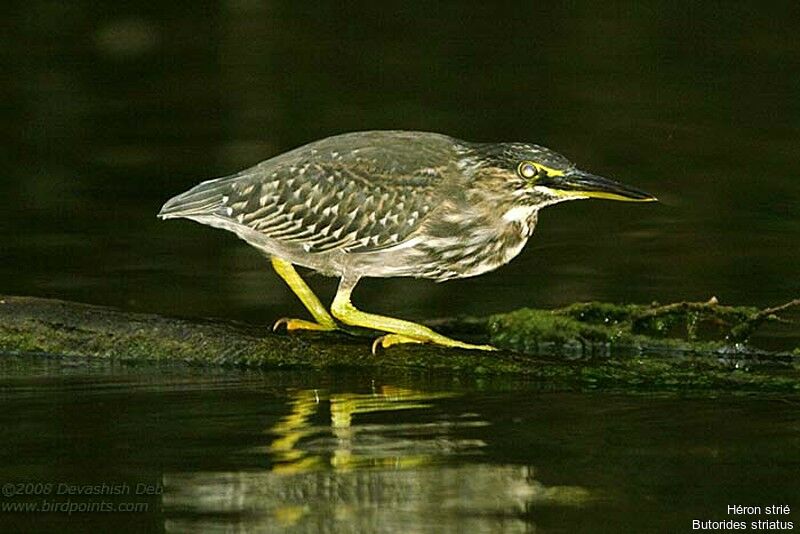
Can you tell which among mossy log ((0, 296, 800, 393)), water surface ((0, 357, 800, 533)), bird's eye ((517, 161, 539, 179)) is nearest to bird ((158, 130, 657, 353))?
bird's eye ((517, 161, 539, 179))

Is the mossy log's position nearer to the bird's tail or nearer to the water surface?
the water surface

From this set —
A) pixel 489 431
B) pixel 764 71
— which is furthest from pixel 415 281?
pixel 764 71

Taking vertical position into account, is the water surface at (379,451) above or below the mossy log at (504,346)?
below

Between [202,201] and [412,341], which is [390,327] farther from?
[202,201]

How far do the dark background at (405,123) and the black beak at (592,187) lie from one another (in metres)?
2.29

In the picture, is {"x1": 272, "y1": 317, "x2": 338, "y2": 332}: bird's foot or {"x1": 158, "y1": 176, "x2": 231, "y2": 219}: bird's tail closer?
{"x1": 272, "y1": 317, "x2": 338, "y2": 332}: bird's foot

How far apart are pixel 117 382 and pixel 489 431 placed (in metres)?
2.13

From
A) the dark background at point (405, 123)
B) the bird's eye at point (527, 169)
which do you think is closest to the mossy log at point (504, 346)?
the bird's eye at point (527, 169)

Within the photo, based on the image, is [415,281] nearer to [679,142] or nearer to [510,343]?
[510,343]

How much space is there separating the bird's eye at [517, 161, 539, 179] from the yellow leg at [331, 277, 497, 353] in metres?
0.98

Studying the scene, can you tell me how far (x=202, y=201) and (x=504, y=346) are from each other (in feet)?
6.27

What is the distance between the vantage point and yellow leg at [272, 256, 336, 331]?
35.9ft

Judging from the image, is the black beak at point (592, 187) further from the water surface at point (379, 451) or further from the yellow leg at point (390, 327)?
the water surface at point (379, 451)

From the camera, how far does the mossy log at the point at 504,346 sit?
980 centimetres
